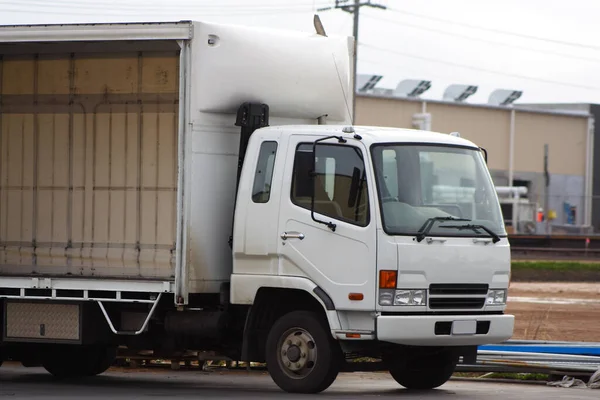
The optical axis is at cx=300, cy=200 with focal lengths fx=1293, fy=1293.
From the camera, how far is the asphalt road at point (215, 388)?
1262cm

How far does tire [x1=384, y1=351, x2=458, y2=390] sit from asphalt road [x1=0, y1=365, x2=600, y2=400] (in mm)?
133

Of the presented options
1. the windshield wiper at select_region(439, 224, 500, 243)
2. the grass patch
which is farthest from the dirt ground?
the windshield wiper at select_region(439, 224, 500, 243)

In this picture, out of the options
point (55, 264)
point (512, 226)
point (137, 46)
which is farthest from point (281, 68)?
point (512, 226)

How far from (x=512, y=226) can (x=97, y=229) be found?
47.4m

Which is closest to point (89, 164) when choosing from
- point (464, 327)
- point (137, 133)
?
point (137, 133)

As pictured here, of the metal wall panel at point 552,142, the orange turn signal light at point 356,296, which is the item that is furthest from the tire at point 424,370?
the metal wall panel at point 552,142

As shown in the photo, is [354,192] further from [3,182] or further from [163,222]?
[3,182]

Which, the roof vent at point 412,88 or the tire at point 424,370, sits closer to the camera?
the tire at point 424,370

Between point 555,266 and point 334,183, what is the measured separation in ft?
104

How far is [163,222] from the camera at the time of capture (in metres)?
13.4

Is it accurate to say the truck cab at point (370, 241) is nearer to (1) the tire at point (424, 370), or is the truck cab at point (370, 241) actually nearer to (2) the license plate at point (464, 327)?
(2) the license plate at point (464, 327)

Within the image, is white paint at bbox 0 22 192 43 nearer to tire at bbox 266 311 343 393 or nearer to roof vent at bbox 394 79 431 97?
tire at bbox 266 311 343 393

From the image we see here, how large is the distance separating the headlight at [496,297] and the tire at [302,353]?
4.96 feet

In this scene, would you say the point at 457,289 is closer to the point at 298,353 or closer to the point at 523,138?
the point at 298,353
